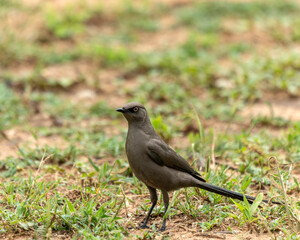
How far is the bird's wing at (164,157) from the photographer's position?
4.09 m

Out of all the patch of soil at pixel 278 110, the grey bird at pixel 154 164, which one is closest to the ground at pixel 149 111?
the patch of soil at pixel 278 110

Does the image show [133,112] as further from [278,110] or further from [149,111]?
[278,110]

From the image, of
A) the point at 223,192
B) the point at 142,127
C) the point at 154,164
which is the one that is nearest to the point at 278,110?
the point at 223,192

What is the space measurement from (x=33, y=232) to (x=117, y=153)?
2.08 meters

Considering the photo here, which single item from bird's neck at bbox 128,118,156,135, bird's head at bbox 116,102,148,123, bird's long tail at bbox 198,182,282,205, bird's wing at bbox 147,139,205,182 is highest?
bird's head at bbox 116,102,148,123

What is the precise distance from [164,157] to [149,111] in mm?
3034

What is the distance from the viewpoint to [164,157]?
4.11 metres

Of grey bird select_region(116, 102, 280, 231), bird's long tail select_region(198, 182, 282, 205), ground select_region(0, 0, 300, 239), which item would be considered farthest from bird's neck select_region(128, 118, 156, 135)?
bird's long tail select_region(198, 182, 282, 205)

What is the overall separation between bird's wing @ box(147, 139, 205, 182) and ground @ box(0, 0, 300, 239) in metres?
0.27

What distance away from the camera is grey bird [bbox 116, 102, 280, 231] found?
404cm

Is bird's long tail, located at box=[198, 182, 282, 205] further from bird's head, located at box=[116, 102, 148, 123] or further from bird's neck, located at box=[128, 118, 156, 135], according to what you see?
bird's head, located at box=[116, 102, 148, 123]

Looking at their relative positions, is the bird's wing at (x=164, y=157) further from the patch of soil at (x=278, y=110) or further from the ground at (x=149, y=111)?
the patch of soil at (x=278, y=110)

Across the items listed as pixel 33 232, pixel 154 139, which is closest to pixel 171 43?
pixel 154 139

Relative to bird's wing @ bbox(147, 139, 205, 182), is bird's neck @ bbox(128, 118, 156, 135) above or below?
above
